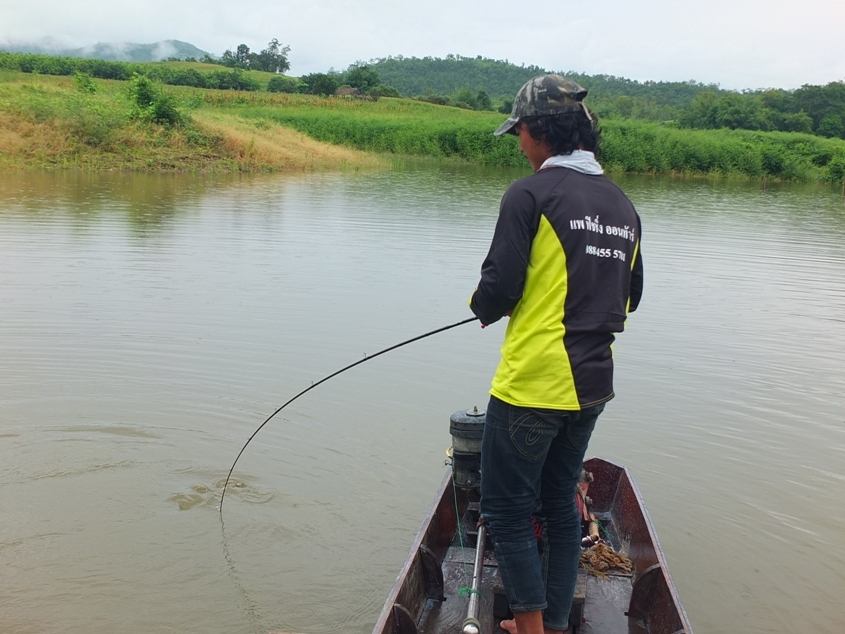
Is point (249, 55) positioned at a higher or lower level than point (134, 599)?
higher

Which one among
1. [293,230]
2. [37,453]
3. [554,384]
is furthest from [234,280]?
[554,384]

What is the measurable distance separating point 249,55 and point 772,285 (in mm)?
95941

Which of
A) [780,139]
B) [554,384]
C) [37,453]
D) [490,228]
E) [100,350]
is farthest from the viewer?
[780,139]

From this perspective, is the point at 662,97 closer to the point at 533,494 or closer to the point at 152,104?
the point at 152,104

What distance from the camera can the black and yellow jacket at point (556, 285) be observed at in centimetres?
277

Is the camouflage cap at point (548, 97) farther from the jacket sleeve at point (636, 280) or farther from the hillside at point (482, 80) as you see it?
the hillside at point (482, 80)

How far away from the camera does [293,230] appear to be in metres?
15.2

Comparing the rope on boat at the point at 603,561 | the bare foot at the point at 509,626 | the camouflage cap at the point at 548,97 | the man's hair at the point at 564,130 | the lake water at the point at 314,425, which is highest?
the camouflage cap at the point at 548,97

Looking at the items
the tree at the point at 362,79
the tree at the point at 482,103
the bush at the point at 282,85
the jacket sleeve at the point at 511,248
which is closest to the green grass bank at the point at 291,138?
the bush at the point at 282,85

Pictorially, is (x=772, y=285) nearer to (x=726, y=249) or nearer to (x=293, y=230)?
(x=726, y=249)

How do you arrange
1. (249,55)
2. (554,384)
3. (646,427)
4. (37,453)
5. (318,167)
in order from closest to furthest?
(554,384) → (37,453) → (646,427) → (318,167) → (249,55)

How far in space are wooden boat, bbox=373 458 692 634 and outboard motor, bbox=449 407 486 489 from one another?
0.26 feet

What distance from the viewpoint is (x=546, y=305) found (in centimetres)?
282

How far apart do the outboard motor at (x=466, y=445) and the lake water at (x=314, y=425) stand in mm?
787
